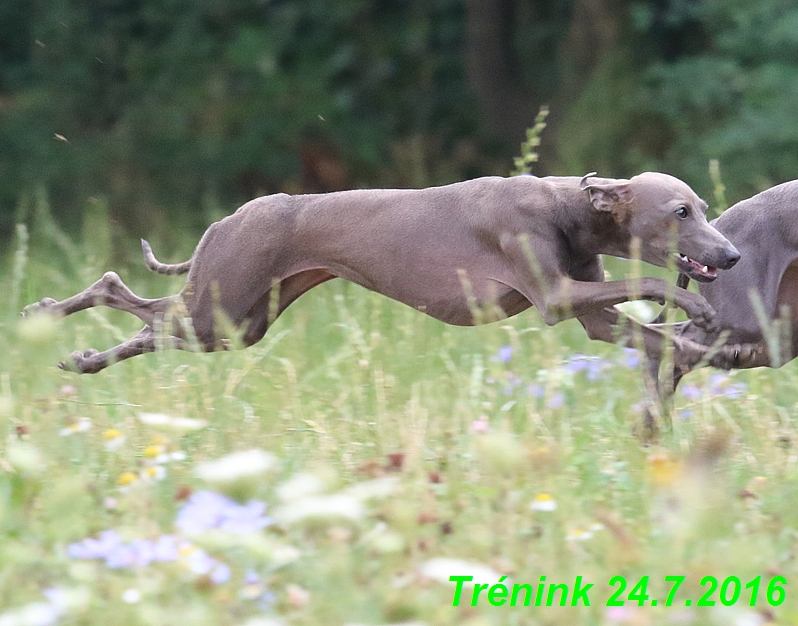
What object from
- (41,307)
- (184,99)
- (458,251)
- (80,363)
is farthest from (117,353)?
(184,99)

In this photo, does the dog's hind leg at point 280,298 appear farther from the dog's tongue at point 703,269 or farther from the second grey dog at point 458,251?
the dog's tongue at point 703,269

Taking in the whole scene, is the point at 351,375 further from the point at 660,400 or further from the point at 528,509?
the point at 528,509

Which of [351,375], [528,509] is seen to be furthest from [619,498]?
[351,375]

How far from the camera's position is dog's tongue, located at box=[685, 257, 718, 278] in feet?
13.5

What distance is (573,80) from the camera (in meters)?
12.1

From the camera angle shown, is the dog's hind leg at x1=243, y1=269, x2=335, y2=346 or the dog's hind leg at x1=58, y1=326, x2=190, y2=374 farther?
the dog's hind leg at x1=58, y1=326, x2=190, y2=374

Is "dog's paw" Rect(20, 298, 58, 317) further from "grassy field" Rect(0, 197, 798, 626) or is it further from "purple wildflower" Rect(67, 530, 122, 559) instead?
"purple wildflower" Rect(67, 530, 122, 559)

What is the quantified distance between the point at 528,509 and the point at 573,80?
9.39 meters

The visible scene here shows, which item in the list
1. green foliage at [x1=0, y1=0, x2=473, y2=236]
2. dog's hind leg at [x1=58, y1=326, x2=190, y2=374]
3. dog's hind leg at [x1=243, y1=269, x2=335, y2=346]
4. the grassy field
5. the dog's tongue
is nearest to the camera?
the grassy field

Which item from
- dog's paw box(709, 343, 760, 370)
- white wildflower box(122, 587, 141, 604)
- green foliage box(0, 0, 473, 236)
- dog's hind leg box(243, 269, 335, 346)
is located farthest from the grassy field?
green foliage box(0, 0, 473, 236)

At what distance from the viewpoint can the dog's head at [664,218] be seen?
4.09 meters

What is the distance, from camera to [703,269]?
4105 mm

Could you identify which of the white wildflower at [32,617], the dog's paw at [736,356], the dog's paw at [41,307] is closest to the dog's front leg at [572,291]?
the dog's paw at [736,356]

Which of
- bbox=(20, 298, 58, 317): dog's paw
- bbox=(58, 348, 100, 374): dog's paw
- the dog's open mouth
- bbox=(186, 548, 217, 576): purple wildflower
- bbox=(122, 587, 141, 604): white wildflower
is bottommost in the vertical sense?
bbox=(58, 348, 100, 374): dog's paw
